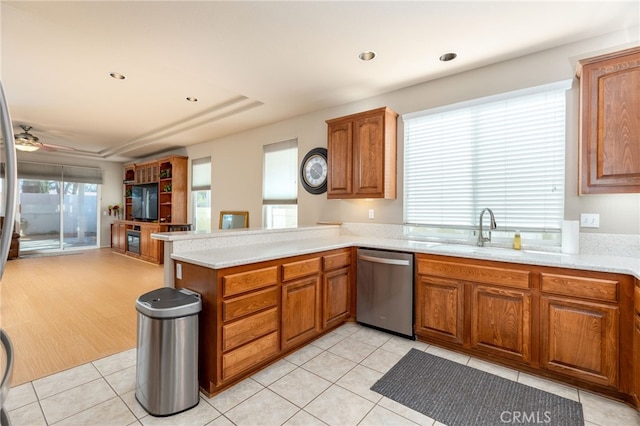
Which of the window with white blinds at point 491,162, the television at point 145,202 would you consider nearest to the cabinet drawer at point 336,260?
the window with white blinds at point 491,162

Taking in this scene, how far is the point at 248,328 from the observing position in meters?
2.20

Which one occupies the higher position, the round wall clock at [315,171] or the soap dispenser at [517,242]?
the round wall clock at [315,171]

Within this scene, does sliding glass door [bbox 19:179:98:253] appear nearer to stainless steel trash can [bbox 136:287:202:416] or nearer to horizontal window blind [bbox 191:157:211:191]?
horizontal window blind [bbox 191:157:211:191]

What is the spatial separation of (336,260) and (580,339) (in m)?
1.94

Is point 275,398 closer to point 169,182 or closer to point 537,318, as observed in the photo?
point 537,318

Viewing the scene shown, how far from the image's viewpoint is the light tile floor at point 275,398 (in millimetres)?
1820

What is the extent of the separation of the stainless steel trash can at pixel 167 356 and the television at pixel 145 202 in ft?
19.8

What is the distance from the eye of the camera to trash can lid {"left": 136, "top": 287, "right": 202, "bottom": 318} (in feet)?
6.06

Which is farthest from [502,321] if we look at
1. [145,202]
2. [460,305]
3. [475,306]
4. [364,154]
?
[145,202]

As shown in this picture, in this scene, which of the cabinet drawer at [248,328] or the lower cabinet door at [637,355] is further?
the cabinet drawer at [248,328]

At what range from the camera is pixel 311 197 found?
14.5ft

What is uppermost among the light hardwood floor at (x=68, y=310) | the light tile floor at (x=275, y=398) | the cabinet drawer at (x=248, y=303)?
the cabinet drawer at (x=248, y=303)

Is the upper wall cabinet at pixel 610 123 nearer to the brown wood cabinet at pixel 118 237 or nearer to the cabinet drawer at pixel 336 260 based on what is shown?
the cabinet drawer at pixel 336 260

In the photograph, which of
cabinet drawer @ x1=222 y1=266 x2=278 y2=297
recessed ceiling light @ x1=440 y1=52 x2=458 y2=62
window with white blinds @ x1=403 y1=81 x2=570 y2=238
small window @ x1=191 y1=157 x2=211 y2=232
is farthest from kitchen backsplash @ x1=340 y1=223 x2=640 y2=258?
small window @ x1=191 y1=157 x2=211 y2=232
